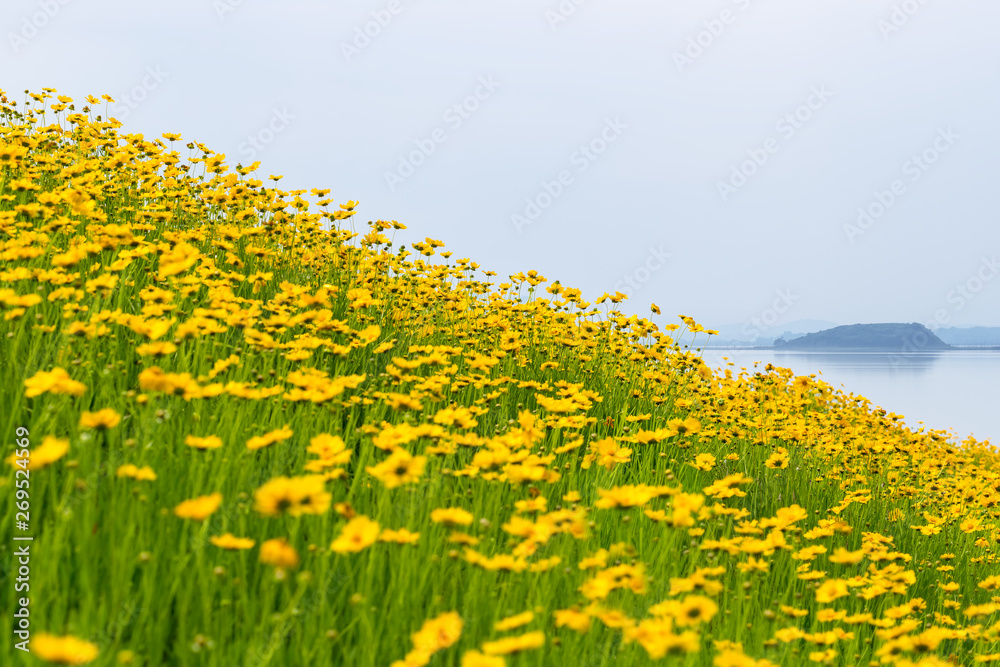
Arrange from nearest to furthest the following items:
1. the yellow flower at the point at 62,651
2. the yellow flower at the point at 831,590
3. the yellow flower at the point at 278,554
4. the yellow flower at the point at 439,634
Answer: the yellow flower at the point at 62,651 < the yellow flower at the point at 278,554 < the yellow flower at the point at 439,634 < the yellow flower at the point at 831,590

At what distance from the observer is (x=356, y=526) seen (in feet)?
5.82

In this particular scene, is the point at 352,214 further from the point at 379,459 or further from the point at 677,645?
the point at 677,645

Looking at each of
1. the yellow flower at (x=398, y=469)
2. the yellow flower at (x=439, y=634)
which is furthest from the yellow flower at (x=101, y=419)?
the yellow flower at (x=439, y=634)

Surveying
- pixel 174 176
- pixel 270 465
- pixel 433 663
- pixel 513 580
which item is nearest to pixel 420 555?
pixel 513 580

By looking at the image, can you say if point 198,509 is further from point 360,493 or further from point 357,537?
point 360,493

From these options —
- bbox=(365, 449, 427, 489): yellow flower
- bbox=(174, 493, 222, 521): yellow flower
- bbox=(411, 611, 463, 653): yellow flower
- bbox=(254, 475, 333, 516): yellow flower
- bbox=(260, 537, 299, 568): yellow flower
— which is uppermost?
bbox=(365, 449, 427, 489): yellow flower

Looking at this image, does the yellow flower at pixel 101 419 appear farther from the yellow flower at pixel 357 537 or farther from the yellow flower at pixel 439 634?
the yellow flower at pixel 439 634

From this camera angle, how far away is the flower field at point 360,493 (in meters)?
1.86

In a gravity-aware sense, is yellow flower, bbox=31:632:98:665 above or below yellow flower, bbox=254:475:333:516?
below

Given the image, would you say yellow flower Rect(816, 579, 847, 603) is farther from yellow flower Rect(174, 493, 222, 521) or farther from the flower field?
yellow flower Rect(174, 493, 222, 521)

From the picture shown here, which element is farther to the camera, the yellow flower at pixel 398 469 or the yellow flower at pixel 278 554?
the yellow flower at pixel 398 469

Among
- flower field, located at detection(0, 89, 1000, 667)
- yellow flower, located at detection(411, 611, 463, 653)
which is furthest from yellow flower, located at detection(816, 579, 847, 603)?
yellow flower, located at detection(411, 611, 463, 653)

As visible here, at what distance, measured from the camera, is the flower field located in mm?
1861

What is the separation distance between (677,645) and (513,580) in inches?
33.1
